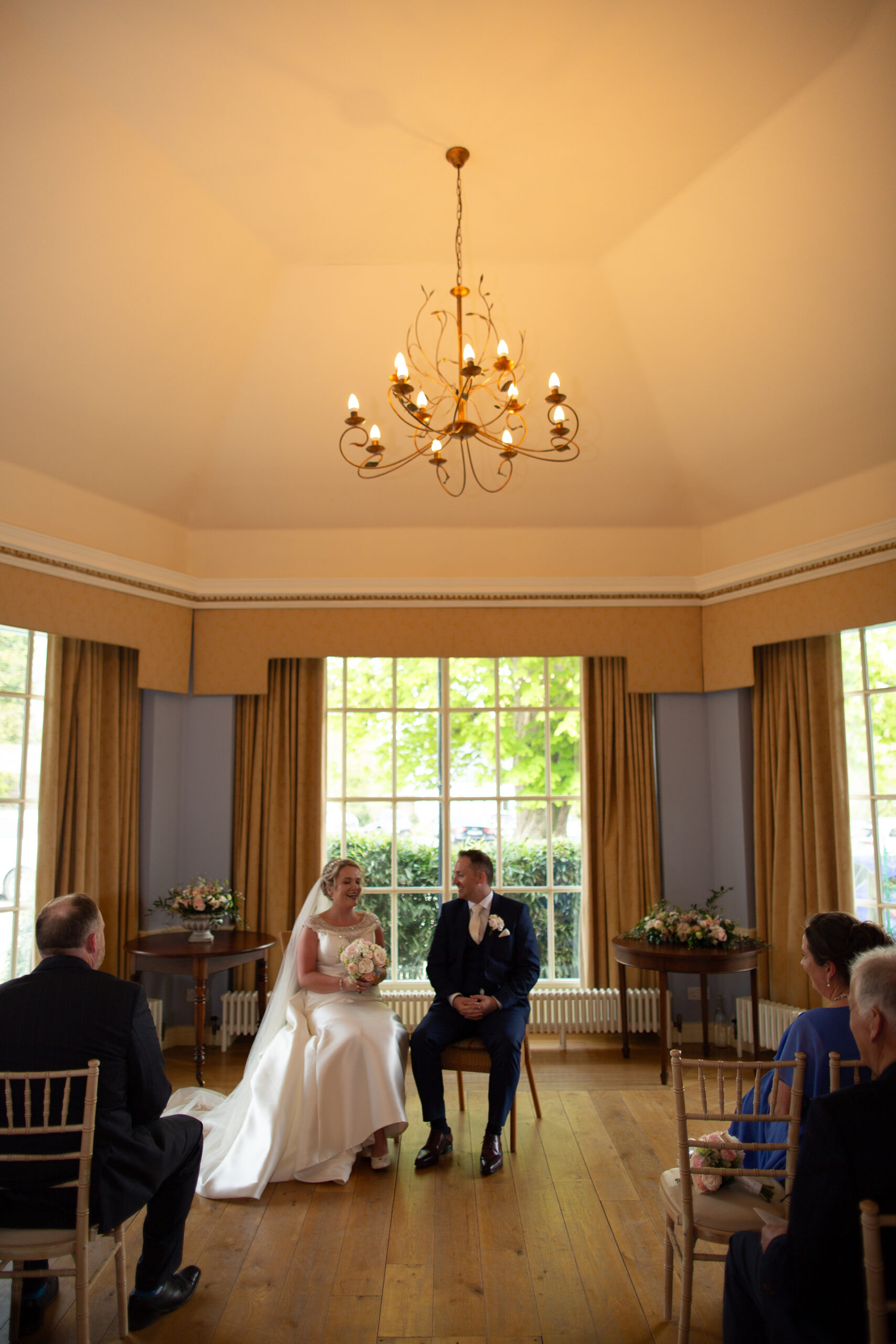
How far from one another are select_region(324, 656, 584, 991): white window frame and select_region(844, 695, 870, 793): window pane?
186cm

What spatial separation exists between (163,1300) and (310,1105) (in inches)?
47.1

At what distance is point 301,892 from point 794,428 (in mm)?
4530

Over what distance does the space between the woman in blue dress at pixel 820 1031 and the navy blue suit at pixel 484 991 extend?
1.58m

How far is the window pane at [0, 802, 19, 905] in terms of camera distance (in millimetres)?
5406

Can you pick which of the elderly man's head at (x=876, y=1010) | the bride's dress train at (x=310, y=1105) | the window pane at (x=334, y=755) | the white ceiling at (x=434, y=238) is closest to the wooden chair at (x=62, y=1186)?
the bride's dress train at (x=310, y=1105)

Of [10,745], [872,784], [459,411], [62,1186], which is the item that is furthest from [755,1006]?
[10,745]

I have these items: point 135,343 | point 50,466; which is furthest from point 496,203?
point 50,466

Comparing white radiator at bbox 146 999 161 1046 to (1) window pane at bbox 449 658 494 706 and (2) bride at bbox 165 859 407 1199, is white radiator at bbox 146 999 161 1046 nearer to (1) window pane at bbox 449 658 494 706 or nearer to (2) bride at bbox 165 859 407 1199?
(2) bride at bbox 165 859 407 1199

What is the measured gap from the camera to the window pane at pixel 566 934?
6.64 metres

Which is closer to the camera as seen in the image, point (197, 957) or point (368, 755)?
point (197, 957)

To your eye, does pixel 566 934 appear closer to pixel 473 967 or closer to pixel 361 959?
pixel 473 967

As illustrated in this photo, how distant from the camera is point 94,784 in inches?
229

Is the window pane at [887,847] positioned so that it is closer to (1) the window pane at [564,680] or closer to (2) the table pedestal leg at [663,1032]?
(2) the table pedestal leg at [663,1032]

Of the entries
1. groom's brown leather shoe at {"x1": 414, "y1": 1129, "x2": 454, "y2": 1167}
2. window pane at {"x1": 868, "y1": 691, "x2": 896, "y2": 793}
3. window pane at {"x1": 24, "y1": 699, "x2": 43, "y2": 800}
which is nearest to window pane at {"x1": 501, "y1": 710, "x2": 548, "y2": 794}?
window pane at {"x1": 868, "y1": 691, "x2": 896, "y2": 793}
